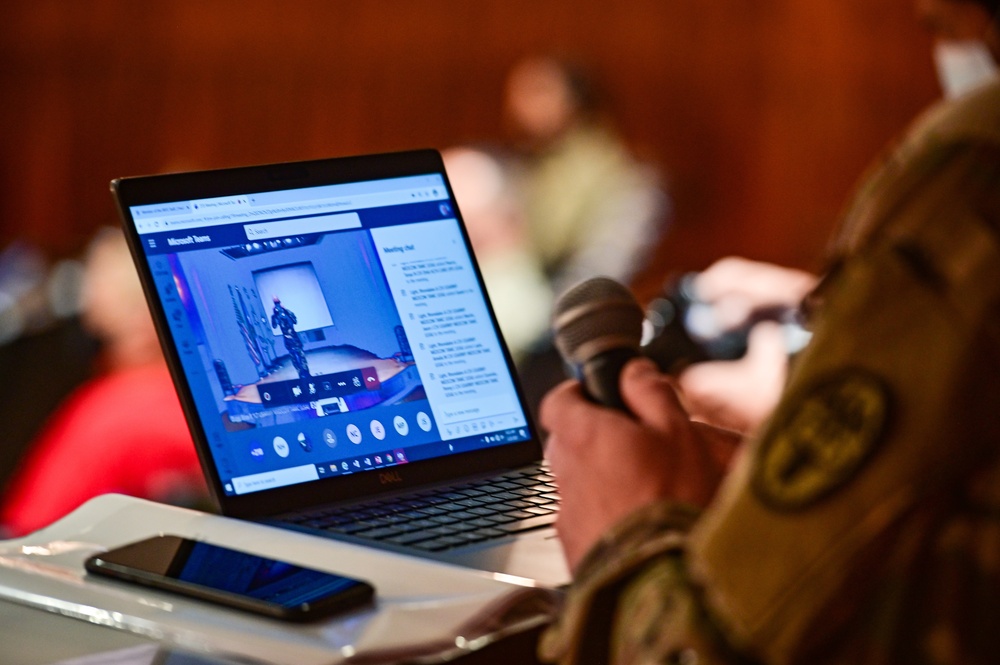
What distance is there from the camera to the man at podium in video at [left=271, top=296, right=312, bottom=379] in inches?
38.5

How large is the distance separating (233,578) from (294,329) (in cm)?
30

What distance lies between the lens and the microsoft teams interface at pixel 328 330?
3.15ft

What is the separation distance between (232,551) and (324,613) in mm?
141

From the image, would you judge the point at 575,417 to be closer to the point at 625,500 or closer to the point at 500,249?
the point at 625,500

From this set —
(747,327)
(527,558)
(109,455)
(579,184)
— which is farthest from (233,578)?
(579,184)

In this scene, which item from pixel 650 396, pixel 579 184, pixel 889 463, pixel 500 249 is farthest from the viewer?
pixel 579 184

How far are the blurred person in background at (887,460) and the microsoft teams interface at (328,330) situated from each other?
1.62 ft

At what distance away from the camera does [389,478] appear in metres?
1.00

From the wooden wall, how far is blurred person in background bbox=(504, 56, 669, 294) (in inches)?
8.0

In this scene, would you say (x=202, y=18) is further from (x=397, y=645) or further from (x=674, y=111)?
(x=397, y=645)

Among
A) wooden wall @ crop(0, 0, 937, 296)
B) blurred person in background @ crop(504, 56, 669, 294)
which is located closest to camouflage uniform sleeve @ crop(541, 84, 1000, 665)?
blurred person in background @ crop(504, 56, 669, 294)

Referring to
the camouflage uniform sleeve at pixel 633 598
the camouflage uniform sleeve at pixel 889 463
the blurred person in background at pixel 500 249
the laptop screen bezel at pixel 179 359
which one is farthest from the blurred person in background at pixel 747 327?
the blurred person in background at pixel 500 249

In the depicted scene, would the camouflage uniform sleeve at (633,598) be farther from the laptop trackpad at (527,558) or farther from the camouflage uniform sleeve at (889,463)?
the laptop trackpad at (527,558)

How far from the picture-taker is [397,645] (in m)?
0.63
